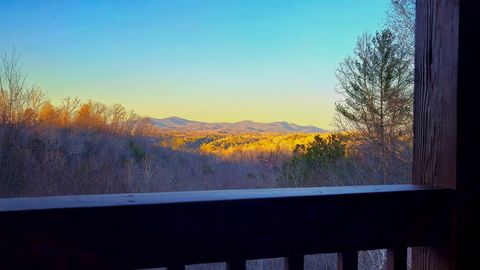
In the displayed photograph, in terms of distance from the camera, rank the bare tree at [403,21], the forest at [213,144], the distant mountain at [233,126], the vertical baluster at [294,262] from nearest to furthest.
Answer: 1. the vertical baluster at [294,262]
2. the forest at [213,144]
3. the bare tree at [403,21]
4. the distant mountain at [233,126]

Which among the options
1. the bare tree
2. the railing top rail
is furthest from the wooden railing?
the bare tree

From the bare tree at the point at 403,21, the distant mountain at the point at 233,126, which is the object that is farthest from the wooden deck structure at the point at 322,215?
the distant mountain at the point at 233,126

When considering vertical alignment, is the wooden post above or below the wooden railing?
below

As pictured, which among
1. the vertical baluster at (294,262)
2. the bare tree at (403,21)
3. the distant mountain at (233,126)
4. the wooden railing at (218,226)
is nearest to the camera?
the wooden railing at (218,226)

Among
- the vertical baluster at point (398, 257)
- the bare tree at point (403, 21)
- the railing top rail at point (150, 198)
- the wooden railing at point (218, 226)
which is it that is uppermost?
the bare tree at point (403, 21)

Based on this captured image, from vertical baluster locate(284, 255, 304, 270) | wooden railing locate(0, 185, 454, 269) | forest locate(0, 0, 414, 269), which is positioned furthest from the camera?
forest locate(0, 0, 414, 269)

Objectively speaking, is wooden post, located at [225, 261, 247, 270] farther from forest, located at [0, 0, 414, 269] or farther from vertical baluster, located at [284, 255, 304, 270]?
forest, located at [0, 0, 414, 269]

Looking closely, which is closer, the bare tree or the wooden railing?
the wooden railing

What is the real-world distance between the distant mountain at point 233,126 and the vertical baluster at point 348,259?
4822mm

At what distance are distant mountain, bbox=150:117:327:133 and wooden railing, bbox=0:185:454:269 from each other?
4806 mm

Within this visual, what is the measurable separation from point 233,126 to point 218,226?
5.30m

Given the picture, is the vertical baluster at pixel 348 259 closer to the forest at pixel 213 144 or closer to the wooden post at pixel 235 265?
the wooden post at pixel 235 265

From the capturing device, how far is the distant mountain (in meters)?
5.61

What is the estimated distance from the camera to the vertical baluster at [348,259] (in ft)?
1.87
